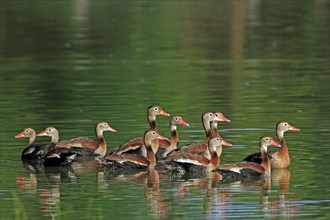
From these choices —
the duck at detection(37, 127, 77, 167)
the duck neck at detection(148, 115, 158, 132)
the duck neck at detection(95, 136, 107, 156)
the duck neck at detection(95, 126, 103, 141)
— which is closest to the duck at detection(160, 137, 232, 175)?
the duck at detection(37, 127, 77, 167)

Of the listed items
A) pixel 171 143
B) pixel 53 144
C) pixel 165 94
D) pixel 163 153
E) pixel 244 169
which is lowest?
pixel 165 94

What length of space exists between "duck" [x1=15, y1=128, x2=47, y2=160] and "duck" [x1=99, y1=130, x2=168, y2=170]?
3.15 ft

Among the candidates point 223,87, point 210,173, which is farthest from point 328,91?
point 210,173

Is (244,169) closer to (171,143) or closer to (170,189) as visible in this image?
(170,189)

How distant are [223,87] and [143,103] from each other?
2.90 metres

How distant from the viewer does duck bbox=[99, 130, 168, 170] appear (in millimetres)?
17172

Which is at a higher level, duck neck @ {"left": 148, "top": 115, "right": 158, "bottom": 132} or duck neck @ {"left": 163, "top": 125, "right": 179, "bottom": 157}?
duck neck @ {"left": 148, "top": 115, "right": 158, "bottom": 132}

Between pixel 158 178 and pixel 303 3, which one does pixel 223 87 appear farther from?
pixel 303 3

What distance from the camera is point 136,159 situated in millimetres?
17375

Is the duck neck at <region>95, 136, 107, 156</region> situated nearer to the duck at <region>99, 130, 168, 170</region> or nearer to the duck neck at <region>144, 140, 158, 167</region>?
the duck at <region>99, 130, 168, 170</region>

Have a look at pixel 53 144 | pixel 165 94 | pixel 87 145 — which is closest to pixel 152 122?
pixel 87 145

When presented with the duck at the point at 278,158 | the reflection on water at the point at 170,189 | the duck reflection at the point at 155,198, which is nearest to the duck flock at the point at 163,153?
the duck at the point at 278,158

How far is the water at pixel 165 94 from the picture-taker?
48.9 feet

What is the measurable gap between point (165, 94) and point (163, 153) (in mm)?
6490
